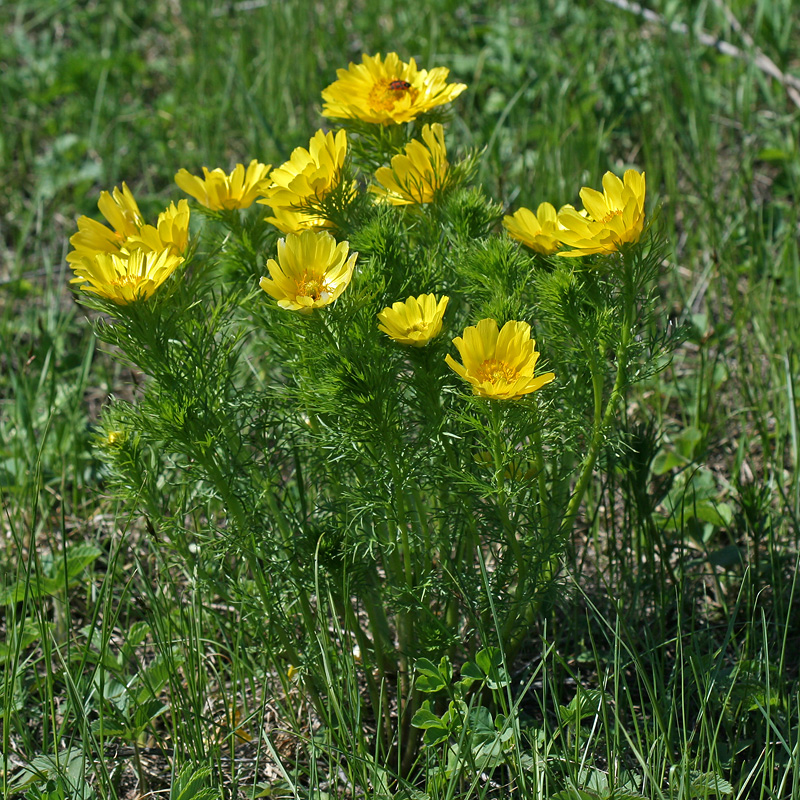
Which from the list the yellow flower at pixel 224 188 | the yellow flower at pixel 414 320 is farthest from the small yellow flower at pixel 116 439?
the yellow flower at pixel 414 320

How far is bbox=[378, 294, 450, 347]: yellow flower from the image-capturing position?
1.12 meters

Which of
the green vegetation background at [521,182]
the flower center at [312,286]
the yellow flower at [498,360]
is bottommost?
the green vegetation background at [521,182]

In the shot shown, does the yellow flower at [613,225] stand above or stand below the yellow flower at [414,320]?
above

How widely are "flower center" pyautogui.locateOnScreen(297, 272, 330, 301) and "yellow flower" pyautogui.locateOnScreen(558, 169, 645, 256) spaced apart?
12.8 inches

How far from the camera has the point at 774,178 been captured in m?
3.00

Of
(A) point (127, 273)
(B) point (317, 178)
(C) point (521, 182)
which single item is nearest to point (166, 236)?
(A) point (127, 273)

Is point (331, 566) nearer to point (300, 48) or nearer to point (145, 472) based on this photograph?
point (145, 472)

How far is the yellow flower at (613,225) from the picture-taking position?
1149 mm

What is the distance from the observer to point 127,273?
3.90ft

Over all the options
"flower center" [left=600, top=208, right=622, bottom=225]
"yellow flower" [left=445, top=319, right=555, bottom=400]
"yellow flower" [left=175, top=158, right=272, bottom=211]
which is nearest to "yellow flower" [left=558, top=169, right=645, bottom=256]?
"flower center" [left=600, top=208, right=622, bottom=225]

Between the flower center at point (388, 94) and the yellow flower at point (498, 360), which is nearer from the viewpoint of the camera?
the yellow flower at point (498, 360)

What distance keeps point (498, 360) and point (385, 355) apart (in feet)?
0.58

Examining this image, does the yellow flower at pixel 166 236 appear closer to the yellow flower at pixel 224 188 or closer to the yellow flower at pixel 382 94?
the yellow flower at pixel 224 188

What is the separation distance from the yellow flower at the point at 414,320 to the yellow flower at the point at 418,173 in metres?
0.22
